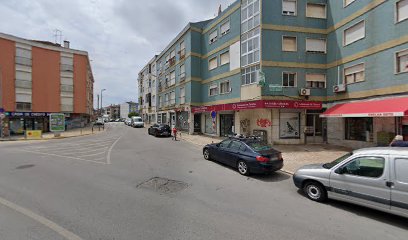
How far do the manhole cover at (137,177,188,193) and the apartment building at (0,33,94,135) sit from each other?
2653 cm

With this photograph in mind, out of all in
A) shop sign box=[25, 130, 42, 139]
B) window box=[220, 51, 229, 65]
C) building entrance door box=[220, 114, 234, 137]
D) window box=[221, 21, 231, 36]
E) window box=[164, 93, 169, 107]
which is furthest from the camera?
window box=[164, 93, 169, 107]

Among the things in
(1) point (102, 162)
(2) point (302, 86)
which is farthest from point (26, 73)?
(2) point (302, 86)

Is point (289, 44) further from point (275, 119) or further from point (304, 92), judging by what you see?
point (275, 119)

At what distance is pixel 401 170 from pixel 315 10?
16483 mm

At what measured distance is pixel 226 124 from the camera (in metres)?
21.3

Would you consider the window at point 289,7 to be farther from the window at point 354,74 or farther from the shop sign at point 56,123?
the shop sign at point 56,123

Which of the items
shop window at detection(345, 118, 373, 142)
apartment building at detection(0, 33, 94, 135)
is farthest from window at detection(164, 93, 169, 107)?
shop window at detection(345, 118, 373, 142)

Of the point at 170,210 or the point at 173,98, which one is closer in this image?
the point at 170,210

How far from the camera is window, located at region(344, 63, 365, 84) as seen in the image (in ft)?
45.6

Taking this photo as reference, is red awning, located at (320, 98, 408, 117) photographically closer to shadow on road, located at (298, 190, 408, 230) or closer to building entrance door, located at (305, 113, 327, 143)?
building entrance door, located at (305, 113, 327, 143)

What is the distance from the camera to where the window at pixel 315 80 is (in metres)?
16.5

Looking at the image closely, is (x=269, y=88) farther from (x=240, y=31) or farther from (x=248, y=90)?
(x=240, y=31)

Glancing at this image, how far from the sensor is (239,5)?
725 inches

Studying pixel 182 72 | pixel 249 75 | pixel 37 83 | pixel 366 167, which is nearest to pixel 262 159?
pixel 366 167
